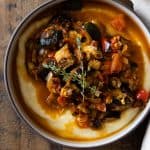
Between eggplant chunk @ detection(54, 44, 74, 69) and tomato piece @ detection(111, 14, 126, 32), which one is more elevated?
tomato piece @ detection(111, 14, 126, 32)

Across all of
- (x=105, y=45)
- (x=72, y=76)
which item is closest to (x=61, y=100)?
(x=72, y=76)

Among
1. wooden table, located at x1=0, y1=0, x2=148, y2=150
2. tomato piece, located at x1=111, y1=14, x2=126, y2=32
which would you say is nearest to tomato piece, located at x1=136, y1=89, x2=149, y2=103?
wooden table, located at x1=0, y1=0, x2=148, y2=150

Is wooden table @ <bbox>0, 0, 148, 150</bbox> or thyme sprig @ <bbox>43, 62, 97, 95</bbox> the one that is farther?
wooden table @ <bbox>0, 0, 148, 150</bbox>

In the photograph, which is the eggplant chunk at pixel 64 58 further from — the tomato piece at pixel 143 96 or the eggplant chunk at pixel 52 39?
the tomato piece at pixel 143 96

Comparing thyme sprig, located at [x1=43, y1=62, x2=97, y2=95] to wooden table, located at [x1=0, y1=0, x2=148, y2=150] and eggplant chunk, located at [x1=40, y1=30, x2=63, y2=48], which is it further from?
wooden table, located at [x1=0, y1=0, x2=148, y2=150]

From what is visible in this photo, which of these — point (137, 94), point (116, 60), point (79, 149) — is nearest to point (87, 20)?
point (116, 60)

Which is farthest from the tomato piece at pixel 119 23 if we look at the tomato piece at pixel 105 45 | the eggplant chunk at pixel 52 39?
the eggplant chunk at pixel 52 39

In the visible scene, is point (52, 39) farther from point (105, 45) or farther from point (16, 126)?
point (16, 126)
